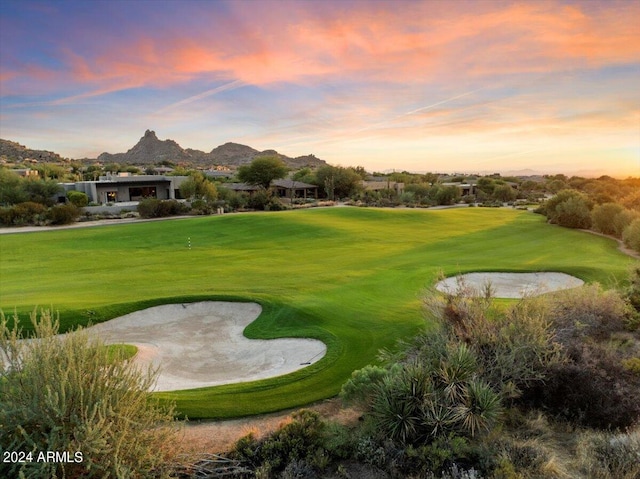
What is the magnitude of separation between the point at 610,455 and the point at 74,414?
8.22 m

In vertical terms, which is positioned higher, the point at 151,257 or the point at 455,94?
the point at 455,94

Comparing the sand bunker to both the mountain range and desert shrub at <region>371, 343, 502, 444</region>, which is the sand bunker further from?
the mountain range

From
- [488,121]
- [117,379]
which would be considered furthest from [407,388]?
[488,121]

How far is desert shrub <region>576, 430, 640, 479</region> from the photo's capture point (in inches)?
241

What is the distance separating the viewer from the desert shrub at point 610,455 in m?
6.13

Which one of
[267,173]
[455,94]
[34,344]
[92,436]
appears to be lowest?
[92,436]

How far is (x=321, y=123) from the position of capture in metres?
69.6

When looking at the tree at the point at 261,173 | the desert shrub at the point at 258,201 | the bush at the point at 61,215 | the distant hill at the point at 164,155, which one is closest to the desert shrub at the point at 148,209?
the bush at the point at 61,215

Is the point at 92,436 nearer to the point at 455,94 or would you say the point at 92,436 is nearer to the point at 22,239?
the point at 22,239

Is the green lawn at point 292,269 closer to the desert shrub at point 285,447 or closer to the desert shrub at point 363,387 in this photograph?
the desert shrub at point 363,387

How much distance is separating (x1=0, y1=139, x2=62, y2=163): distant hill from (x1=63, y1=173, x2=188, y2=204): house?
254 feet

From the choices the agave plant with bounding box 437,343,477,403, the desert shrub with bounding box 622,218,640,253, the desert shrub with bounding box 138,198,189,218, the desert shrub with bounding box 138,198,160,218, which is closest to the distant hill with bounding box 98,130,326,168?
the desert shrub with bounding box 138,198,189,218

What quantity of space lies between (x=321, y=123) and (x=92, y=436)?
6887cm

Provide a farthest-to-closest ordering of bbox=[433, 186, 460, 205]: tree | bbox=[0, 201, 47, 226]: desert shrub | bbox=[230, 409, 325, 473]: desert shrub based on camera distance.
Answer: bbox=[433, 186, 460, 205]: tree, bbox=[0, 201, 47, 226]: desert shrub, bbox=[230, 409, 325, 473]: desert shrub
